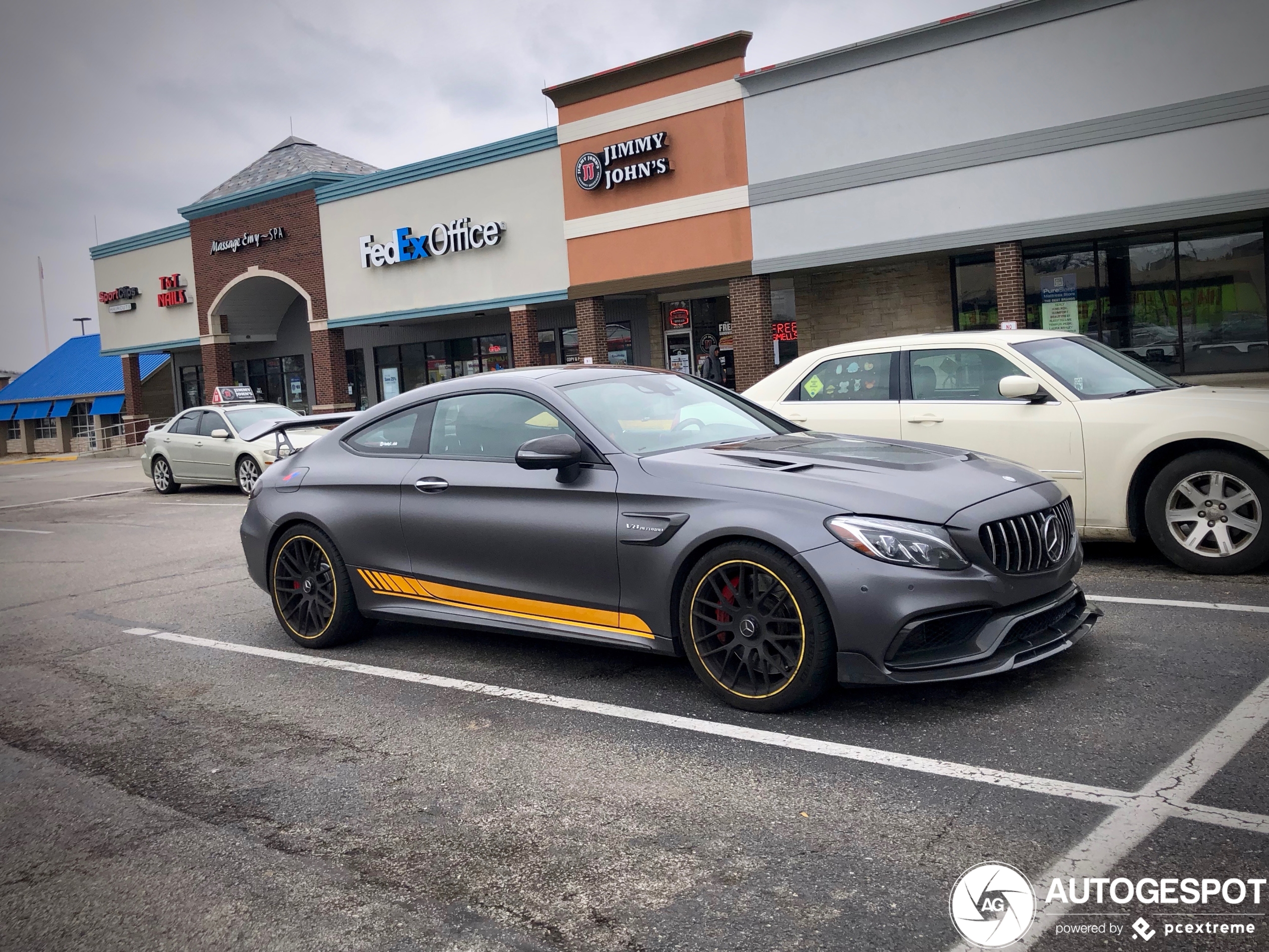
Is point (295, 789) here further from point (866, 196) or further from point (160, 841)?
point (866, 196)

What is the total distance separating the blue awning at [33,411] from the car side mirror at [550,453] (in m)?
49.7

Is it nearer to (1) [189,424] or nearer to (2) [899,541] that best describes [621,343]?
(1) [189,424]

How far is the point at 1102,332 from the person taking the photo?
1955cm

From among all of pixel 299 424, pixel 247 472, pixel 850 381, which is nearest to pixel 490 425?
pixel 850 381

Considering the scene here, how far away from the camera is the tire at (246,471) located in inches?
672

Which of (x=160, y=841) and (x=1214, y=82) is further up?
(x=1214, y=82)

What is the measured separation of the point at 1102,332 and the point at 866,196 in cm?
492

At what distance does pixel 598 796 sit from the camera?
3932 mm

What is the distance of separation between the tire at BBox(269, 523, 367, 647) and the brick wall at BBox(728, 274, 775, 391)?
15.7 meters

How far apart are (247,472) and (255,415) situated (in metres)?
1.53

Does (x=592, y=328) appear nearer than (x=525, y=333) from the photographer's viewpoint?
Yes

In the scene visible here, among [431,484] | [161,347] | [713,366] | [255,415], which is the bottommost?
[431,484]

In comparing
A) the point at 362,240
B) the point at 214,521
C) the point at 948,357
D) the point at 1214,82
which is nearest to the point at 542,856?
the point at 948,357

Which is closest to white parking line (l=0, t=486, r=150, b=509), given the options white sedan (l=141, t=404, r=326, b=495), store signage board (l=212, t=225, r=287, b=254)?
white sedan (l=141, t=404, r=326, b=495)
